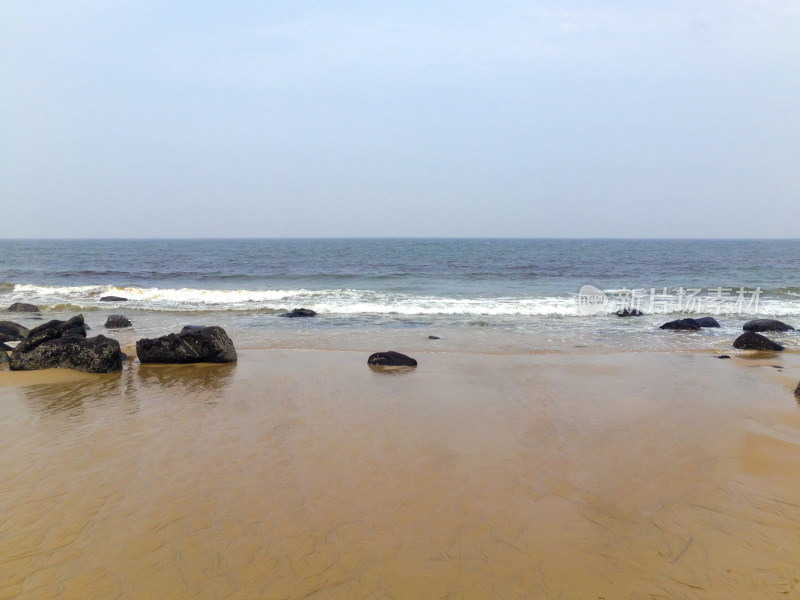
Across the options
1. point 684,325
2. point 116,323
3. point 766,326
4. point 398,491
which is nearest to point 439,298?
point 684,325

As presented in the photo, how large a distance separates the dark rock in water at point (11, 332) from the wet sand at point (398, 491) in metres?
4.98

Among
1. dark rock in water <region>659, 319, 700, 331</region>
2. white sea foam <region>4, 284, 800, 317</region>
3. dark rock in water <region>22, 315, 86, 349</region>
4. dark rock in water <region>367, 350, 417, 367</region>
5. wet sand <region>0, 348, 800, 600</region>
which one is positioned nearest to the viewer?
wet sand <region>0, 348, 800, 600</region>

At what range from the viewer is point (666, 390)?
8750 mm

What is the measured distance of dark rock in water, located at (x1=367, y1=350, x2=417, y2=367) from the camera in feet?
34.0

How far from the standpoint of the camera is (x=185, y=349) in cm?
1050

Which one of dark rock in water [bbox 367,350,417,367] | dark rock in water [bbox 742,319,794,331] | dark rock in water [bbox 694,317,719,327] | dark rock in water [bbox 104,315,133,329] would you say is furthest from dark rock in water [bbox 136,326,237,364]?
dark rock in water [bbox 742,319,794,331]

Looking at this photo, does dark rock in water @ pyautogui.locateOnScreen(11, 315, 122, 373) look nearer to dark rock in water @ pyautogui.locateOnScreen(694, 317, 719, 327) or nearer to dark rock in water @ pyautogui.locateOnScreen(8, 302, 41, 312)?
dark rock in water @ pyautogui.locateOnScreen(8, 302, 41, 312)

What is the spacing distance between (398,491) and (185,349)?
22.9 feet

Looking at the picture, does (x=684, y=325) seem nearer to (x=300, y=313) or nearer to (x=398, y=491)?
(x=300, y=313)

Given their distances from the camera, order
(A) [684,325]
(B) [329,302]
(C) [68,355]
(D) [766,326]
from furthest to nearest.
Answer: (B) [329,302], (A) [684,325], (D) [766,326], (C) [68,355]

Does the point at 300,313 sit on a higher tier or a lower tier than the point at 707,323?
lower

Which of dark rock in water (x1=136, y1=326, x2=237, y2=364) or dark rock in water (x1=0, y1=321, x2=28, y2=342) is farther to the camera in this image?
dark rock in water (x1=0, y1=321, x2=28, y2=342)

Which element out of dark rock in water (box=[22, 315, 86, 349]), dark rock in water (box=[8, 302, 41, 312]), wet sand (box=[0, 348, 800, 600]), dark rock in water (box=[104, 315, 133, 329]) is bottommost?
dark rock in water (box=[8, 302, 41, 312])

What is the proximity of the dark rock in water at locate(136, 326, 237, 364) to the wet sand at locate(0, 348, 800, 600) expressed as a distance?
1547 mm
